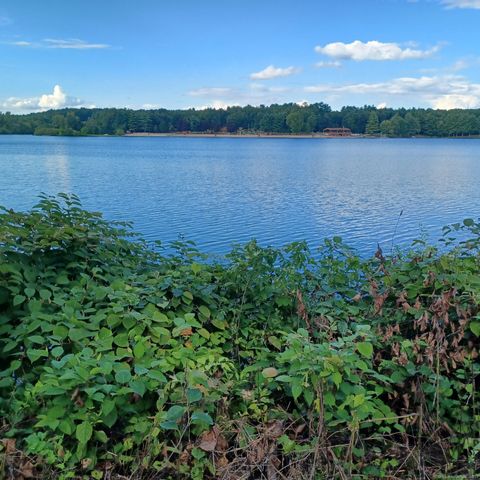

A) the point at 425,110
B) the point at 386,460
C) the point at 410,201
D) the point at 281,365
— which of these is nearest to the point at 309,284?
the point at 281,365

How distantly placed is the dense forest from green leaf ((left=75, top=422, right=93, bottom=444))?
140915 millimetres

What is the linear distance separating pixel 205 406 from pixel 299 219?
18446 millimetres

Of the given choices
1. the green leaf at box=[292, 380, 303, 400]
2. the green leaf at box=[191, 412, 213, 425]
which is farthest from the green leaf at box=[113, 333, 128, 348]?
the green leaf at box=[292, 380, 303, 400]

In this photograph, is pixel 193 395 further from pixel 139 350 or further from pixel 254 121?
pixel 254 121

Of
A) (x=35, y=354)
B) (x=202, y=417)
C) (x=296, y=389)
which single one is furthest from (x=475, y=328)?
(x=35, y=354)

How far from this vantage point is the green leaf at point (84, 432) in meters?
2.70

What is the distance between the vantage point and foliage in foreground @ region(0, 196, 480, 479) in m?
2.86

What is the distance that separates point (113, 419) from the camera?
2811 mm

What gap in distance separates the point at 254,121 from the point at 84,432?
15645cm

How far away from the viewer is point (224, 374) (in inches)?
131

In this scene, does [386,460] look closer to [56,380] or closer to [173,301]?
[173,301]

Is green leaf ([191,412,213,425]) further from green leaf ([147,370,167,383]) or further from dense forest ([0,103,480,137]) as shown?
dense forest ([0,103,480,137])

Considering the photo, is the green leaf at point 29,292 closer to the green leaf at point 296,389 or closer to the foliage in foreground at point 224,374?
the foliage in foreground at point 224,374

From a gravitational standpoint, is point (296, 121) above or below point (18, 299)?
above
